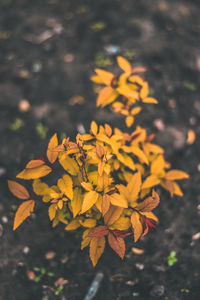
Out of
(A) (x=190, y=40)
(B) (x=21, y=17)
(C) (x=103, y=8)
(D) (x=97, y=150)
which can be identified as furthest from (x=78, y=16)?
(D) (x=97, y=150)

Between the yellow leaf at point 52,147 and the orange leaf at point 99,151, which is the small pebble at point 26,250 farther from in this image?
the orange leaf at point 99,151

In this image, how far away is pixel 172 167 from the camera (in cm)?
239

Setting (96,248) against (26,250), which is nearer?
(96,248)

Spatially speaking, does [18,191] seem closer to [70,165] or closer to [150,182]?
[70,165]

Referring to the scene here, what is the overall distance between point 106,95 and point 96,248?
0.96 meters

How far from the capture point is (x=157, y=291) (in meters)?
1.88

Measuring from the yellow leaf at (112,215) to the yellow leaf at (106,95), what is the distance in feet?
2.23

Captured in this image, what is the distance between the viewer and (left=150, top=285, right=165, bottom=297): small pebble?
1.87m

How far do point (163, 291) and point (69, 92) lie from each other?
7.04ft

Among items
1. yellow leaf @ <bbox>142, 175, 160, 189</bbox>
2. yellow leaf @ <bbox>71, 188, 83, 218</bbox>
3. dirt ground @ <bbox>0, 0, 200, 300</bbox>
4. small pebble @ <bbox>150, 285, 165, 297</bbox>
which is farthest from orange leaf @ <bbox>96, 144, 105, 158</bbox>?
small pebble @ <bbox>150, 285, 165, 297</bbox>

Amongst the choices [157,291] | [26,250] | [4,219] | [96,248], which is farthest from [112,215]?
[4,219]

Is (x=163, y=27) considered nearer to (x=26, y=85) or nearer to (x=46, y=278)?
(x=26, y=85)

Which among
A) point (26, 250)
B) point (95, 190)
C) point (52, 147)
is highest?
point (52, 147)

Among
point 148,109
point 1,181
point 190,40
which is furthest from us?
point 190,40
